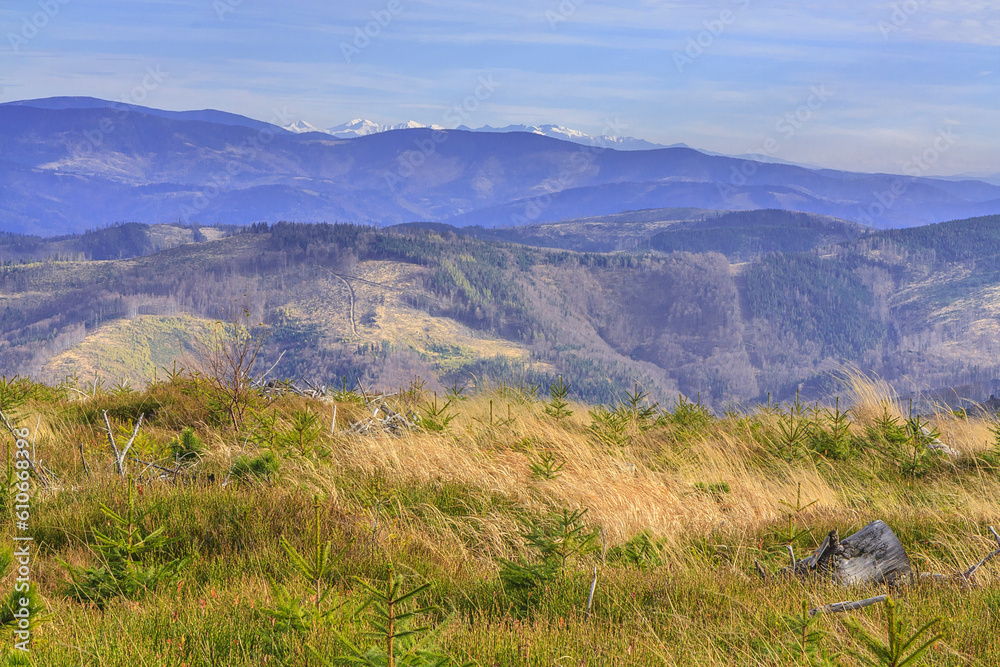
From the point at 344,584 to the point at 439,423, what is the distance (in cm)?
467

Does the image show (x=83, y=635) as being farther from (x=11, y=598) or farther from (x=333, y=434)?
(x=333, y=434)

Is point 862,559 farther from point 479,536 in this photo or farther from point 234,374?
point 234,374

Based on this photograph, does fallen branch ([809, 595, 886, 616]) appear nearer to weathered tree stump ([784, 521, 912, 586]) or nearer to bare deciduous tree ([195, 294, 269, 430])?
weathered tree stump ([784, 521, 912, 586])

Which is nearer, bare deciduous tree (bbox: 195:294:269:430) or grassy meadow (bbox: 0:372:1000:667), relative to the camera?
grassy meadow (bbox: 0:372:1000:667)

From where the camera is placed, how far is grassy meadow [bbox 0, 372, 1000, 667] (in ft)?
10.5

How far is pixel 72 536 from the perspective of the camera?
16.3 ft

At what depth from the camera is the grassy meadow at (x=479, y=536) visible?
3215mm

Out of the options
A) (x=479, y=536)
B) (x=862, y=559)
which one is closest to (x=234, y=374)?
(x=479, y=536)

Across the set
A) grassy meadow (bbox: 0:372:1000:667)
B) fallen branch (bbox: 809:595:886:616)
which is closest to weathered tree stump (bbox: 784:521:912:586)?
grassy meadow (bbox: 0:372:1000:667)

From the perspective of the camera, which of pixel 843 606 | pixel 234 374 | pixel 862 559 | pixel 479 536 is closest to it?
pixel 843 606

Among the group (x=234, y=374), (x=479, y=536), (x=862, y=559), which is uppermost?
(x=234, y=374)

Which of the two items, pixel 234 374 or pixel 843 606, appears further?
pixel 234 374

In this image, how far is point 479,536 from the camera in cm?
526

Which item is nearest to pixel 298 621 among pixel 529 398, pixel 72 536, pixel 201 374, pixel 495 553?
pixel 495 553
